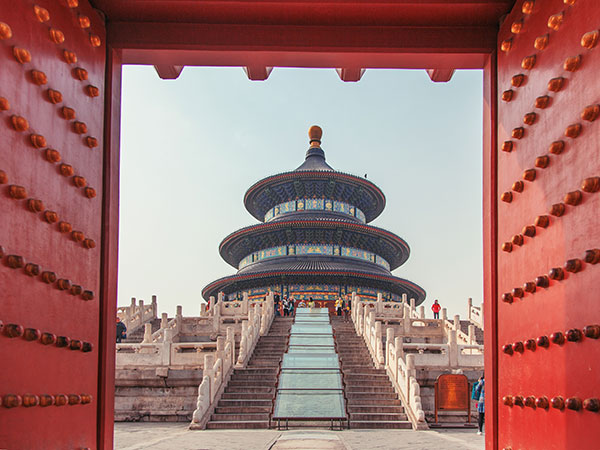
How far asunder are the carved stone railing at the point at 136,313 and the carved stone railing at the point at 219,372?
4.52m

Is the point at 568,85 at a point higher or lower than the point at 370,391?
higher

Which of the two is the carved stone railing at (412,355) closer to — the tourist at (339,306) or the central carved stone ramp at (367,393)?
the central carved stone ramp at (367,393)

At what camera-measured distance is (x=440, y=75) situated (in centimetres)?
513

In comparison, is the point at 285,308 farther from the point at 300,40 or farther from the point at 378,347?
the point at 300,40

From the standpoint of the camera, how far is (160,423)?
14.0 m

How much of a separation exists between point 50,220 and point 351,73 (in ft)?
7.90

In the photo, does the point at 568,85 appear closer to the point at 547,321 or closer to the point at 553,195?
the point at 553,195

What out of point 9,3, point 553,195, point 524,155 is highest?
point 9,3

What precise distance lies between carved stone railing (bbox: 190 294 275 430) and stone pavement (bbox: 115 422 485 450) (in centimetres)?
43

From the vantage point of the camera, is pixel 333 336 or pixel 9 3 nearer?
pixel 9 3

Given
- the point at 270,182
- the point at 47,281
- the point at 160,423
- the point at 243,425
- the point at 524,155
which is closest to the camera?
the point at 47,281

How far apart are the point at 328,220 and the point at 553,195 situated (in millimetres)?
29832

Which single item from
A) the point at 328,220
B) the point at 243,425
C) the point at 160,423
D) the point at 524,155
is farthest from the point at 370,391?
the point at 328,220

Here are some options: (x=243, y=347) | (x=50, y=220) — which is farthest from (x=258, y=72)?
(x=243, y=347)
